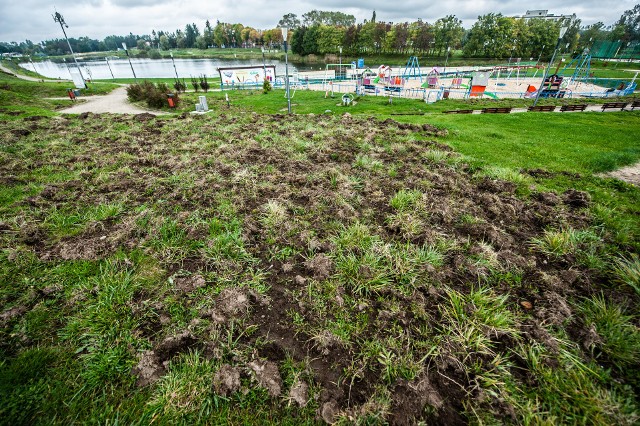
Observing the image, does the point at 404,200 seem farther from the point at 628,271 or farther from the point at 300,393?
the point at 300,393

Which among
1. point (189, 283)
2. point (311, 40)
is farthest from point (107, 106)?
point (311, 40)

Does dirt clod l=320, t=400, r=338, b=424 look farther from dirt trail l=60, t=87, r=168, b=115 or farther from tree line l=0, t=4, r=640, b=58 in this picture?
tree line l=0, t=4, r=640, b=58

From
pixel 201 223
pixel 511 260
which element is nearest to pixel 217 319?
pixel 201 223

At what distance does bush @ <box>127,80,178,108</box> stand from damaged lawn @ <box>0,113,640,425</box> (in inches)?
565

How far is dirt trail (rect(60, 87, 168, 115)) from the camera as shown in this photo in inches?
701

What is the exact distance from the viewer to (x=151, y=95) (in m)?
19.1

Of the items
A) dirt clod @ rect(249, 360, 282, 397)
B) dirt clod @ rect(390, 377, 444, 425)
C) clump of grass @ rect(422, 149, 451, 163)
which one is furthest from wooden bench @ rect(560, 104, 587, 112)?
dirt clod @ rect(249, 360, 282, 397)

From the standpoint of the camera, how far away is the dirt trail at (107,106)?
17.8 metres

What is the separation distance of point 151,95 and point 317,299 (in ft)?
73.6

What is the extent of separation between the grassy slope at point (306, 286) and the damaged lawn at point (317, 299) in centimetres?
3

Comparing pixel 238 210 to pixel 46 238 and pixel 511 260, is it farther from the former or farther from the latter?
pixel 511 260

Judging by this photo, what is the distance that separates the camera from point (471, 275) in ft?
13.1

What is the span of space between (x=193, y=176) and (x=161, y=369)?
17.7 ft

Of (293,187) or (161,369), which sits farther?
(293,187)
